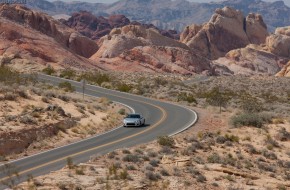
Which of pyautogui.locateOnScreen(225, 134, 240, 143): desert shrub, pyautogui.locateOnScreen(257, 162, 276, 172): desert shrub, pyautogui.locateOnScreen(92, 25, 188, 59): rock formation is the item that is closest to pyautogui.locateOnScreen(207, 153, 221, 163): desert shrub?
pyautogui.locateOnScreen(257, 162, 276, 172): desert shrub

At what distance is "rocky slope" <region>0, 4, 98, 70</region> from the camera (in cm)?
9081

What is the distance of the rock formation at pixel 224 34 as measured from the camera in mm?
161375

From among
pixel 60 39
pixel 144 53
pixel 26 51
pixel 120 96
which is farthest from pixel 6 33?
pixel 120 96

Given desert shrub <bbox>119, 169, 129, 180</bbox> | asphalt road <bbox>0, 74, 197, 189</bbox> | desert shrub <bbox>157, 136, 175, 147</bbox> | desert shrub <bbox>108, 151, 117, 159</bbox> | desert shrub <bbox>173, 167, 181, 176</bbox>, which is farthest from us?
desert shrub <bbox>157, 136, 175, 147</bbox>

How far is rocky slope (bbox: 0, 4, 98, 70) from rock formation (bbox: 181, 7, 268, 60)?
57473mm

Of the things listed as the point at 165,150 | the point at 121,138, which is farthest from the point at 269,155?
the point at 121,138

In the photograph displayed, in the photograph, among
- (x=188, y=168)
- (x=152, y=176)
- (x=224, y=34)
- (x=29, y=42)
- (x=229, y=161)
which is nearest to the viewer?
(x=152, y=176)

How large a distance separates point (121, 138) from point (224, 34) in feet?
460

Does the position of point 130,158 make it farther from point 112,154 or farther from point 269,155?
point 269,155

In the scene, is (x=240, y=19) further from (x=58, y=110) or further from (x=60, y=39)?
(x=58, y=110)

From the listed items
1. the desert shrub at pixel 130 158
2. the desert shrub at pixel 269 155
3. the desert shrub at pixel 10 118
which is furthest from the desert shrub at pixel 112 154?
the desert shrub at pixel 269 155

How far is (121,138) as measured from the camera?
107ft

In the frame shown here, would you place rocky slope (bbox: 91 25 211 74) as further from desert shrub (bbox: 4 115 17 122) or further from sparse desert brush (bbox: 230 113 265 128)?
desert shrub (bbox: 4 115 17 122)

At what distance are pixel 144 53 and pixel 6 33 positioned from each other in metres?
35.4
